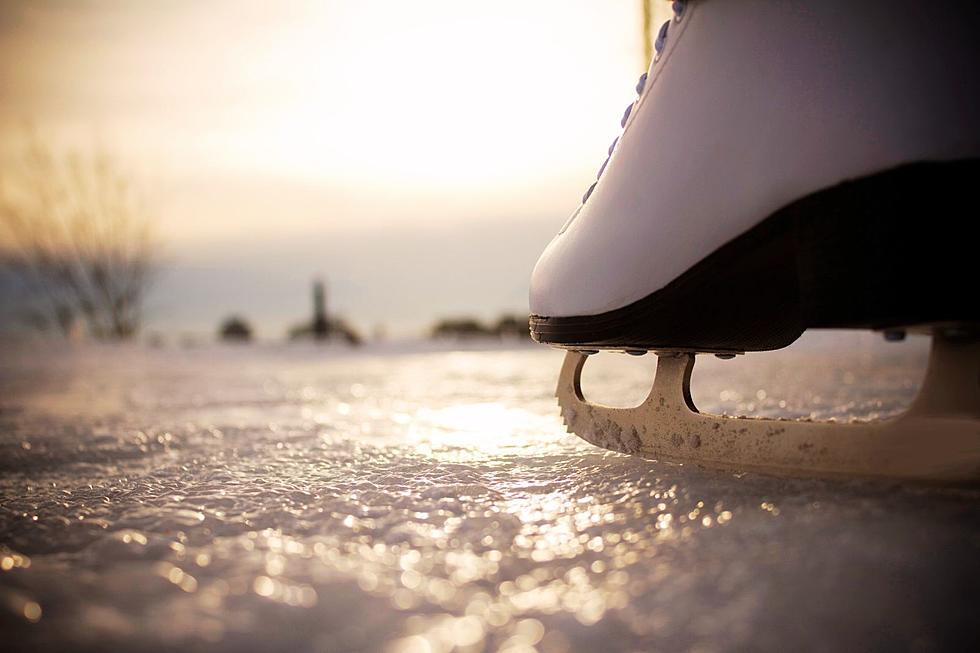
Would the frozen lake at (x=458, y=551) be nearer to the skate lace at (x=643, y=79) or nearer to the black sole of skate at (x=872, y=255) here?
the black sole of skate at (x=872, y=255)

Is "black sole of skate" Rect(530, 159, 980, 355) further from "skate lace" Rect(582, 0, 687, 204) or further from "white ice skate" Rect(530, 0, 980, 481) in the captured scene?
"skate lace" Rect(582, 0, 687, 204)

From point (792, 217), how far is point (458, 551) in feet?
1.26

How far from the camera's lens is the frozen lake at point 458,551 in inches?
13.4

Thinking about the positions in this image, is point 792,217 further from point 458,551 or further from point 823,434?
point 458,551

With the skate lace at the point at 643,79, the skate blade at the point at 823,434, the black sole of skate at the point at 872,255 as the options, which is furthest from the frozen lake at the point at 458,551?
the skate lace at the point at 643,79

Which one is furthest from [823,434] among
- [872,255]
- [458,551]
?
[458,551]

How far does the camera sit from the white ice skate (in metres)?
0.47

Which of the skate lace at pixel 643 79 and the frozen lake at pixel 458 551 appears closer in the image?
the frozen lake at pixel 458 551

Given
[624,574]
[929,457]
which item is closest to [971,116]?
[929,457]

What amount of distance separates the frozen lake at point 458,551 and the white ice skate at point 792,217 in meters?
0.06

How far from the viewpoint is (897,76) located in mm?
480

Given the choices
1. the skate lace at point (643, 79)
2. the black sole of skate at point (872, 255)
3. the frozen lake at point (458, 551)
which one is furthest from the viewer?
the skate lace at point (643, 79)

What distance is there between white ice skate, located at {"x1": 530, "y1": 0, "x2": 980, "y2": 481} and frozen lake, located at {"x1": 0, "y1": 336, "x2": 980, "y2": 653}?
0.18 feet

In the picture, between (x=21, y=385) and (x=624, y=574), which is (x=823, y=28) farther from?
(x=21, y=385)
